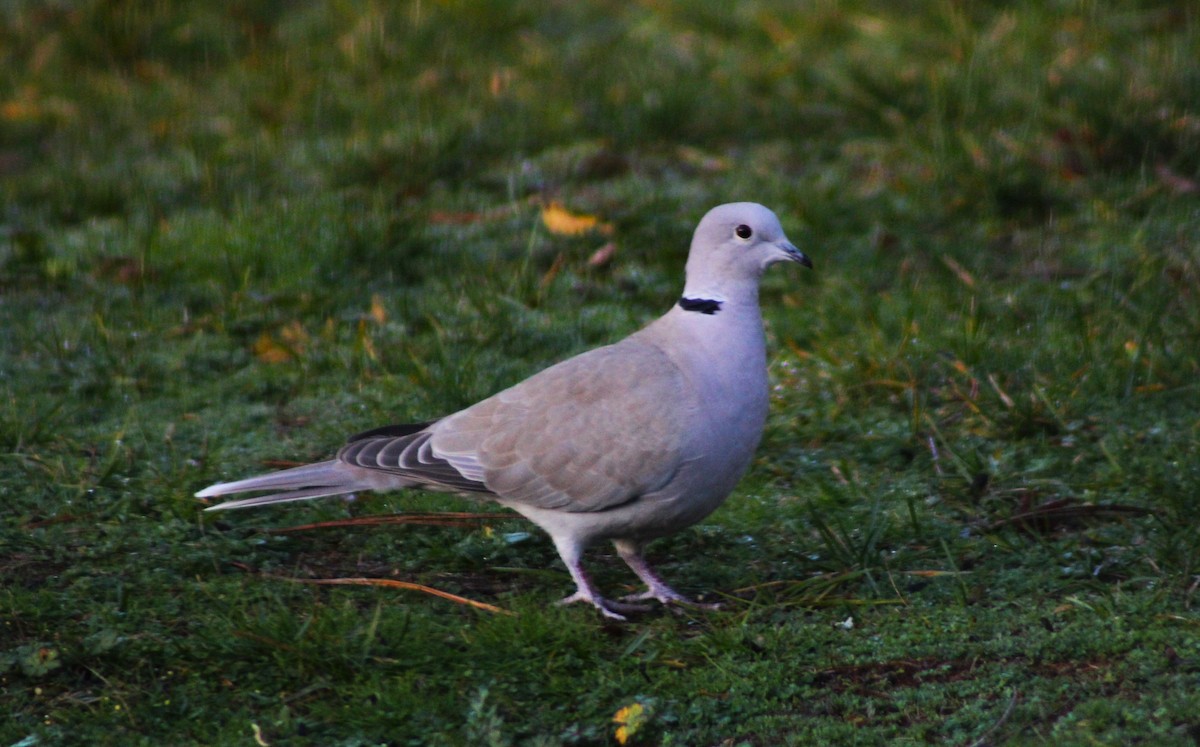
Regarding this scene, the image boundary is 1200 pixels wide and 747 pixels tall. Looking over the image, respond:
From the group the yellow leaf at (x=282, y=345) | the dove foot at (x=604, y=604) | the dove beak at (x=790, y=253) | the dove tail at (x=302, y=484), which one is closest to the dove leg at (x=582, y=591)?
the dove foot at (x=604, y=604)

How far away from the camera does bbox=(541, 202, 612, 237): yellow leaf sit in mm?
5652

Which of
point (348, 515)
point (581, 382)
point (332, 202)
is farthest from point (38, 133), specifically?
point (581, 382)

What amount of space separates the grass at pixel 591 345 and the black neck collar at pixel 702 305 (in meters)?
0.61

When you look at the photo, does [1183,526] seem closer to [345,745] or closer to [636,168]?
[345,745]

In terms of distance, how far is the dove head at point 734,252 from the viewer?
12.0 feet

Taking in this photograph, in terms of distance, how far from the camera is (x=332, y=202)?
5.75 meters

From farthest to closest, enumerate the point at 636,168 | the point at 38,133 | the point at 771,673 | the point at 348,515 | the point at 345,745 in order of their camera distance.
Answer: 1. the point at 38,133
2. the point at 636,168
3. the point at 348,515
4. the point at 771,673
5. the point at 345,745

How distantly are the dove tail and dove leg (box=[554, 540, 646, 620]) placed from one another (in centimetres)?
55

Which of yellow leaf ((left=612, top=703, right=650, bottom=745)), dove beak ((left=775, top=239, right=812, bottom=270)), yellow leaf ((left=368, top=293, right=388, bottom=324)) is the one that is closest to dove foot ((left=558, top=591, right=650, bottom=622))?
yellow leaf ((left=612, top=703, right=650, bottom=745))

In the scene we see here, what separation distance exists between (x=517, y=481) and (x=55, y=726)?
119 centimetres

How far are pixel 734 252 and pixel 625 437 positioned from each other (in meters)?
0.62

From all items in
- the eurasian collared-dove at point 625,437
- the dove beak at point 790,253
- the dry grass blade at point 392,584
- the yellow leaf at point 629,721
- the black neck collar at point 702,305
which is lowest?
the dry grass blade at point 392,584

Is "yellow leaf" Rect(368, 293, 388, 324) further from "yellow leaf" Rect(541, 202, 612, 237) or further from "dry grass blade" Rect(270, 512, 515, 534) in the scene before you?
"dry grass blade" Rect(270, 512, 515, 534)

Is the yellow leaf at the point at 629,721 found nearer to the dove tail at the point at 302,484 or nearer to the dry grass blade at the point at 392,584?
the dry grass blade at the point at 392,584
